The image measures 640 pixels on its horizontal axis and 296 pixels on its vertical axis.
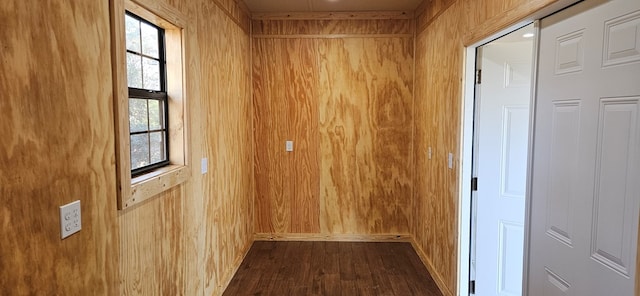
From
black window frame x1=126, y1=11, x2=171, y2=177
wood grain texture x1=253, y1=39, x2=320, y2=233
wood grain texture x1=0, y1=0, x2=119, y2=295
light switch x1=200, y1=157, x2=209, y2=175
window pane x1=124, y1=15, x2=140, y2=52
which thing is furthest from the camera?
wood grain texture x1=253, y1=39, x2=320, y2=233

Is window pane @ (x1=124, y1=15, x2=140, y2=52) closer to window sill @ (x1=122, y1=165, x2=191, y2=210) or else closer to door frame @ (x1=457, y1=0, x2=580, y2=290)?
window sill @ (x1=122, y1=165, x2=191, y2=210)

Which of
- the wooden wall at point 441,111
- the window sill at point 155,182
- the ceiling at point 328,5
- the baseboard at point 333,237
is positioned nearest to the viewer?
the window sill at point 155,182

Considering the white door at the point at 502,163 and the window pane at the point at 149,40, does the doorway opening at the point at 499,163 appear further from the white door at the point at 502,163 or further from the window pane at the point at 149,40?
the window pane at the point at 149,40

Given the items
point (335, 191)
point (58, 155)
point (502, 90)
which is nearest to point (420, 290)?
point (335, 191)

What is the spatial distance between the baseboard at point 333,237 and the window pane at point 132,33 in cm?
293

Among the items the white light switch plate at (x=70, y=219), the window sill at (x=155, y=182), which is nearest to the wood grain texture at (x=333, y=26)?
the window sill at (x=155, y=182)

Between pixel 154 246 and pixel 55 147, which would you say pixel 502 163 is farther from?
pixel 55 147

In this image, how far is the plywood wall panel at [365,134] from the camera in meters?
4.11

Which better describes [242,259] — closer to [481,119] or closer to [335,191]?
[335,191]

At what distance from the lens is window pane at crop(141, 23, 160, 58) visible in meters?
1.92

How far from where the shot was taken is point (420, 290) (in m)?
3.09

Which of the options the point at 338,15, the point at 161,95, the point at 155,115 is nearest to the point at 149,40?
the point at 161,95

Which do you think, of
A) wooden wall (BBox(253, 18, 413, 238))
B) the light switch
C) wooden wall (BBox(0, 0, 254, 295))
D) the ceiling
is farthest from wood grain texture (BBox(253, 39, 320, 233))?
wooden wall (BBox(0, 0, 254, 295))

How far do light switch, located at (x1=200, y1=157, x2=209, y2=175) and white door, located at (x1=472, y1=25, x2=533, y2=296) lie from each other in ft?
6.56
